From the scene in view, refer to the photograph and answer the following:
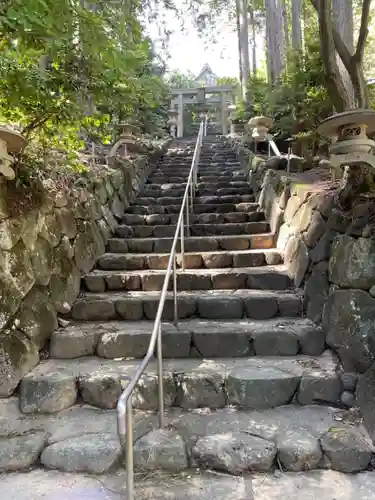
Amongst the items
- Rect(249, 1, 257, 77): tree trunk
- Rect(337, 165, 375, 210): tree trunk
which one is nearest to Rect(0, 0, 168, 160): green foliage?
Rect(337, 165, 375, 210): tree trunk

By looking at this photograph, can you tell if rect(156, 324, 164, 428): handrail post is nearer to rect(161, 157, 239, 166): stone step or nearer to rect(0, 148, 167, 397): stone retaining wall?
rect(0, 148, 167, 397): stone retaining wall

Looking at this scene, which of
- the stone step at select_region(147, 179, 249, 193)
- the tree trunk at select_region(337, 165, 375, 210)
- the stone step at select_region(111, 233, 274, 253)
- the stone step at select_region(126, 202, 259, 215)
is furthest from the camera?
the stone step at select_region(147, 179, 249, 193)

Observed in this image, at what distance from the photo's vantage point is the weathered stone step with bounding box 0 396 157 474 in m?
2.58

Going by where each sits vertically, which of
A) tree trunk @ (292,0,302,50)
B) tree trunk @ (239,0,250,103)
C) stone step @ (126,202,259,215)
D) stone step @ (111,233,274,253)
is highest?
tree trunk @ (239,0,250,103)

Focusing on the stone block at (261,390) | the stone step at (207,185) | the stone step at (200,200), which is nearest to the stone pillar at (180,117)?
the stone step at (207,185)

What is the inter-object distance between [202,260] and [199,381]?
199 centimetres

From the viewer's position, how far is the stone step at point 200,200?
Result: 665 cm

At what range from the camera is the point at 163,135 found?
48.8 feet

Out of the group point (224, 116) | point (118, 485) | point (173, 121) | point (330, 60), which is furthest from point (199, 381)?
Answer: point (224, 116)

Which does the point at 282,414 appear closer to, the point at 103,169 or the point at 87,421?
the point at 87,421

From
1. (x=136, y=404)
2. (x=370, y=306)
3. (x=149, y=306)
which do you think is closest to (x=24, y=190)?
(x=149, y=306)

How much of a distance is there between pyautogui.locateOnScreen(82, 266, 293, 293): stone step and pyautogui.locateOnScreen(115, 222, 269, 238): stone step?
1182 millimetres

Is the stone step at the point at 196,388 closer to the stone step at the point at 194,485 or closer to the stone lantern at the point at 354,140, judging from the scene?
the stone step at the point at 194,485

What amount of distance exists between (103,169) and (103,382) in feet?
12.6
